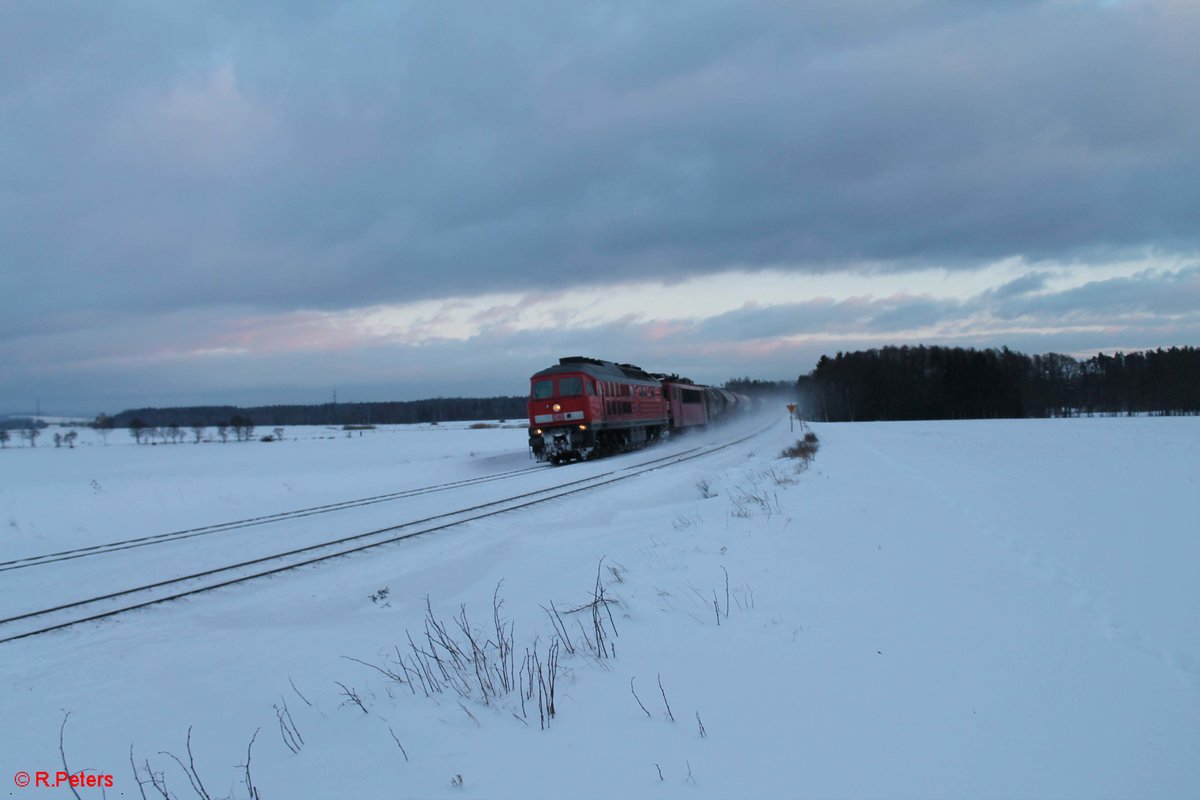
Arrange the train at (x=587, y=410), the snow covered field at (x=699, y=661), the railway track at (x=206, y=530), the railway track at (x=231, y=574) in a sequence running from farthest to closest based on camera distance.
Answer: the train at (x=587, y=410) < the railway track at (x=206, y=530) < the railway track at (x=231, y=574) < the snow covered field at (x=699, y=661)

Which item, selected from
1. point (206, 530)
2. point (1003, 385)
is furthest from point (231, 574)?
point (1003, 385)

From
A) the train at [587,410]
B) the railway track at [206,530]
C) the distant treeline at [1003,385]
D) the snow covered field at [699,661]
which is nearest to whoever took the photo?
the snow covered field at [699,661]

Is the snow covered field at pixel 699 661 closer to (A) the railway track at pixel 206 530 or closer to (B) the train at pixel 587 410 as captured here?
(A) the railway track at pixel 206 530

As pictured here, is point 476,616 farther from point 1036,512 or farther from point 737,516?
point 1036,512

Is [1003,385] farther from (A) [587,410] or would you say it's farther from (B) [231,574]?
(B) [231,574]

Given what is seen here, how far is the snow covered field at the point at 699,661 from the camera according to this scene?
345 centimetres

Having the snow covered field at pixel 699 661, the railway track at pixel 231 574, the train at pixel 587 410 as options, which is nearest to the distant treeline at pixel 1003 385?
the train at pixel 587 410

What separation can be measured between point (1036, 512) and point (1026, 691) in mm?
7429

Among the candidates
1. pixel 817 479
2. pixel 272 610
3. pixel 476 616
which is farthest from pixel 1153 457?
pixel 272 610

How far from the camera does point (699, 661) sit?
482 centimetres

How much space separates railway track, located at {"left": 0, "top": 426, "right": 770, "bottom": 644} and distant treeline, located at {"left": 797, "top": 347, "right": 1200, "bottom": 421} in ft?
267

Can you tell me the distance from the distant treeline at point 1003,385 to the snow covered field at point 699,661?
259 ft

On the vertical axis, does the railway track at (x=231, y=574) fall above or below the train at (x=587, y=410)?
below

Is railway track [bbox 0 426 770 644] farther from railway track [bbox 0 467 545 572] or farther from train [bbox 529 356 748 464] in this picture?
train [bbox 529 356 748 464]
